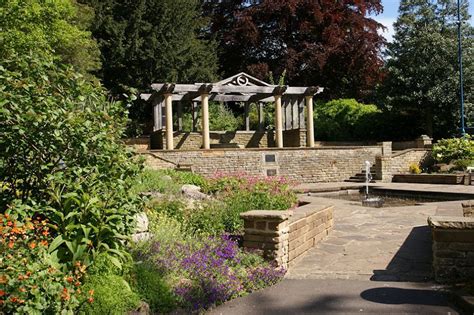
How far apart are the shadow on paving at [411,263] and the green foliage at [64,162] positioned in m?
2.95

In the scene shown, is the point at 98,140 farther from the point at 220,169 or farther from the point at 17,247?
the point at 220,169

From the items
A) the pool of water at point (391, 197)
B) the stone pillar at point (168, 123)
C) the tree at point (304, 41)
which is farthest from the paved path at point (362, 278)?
the tree at point (304, 41)

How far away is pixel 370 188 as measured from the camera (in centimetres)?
1595

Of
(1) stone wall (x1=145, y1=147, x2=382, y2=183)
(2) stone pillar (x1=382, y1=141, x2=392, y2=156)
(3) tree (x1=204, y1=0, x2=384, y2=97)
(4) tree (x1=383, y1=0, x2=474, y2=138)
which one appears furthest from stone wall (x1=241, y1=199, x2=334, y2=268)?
(3) tree (x1=204, y1=0, x2=384, y2=97)

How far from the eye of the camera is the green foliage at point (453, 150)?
1922 centimetres

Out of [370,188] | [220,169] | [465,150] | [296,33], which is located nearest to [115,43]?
[220,169]

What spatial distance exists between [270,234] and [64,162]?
245 centimetres

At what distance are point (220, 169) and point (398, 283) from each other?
1358 centimetres

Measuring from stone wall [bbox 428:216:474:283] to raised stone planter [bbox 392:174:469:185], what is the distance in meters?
12.5

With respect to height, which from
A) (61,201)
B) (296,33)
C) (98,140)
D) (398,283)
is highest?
(296,33)

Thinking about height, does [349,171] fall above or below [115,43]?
below

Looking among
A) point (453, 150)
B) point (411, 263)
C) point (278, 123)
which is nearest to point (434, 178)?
point (453, 150)

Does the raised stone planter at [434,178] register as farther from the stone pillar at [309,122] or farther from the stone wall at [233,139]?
the stone wall at [233,139]

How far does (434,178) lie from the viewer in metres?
16.7
